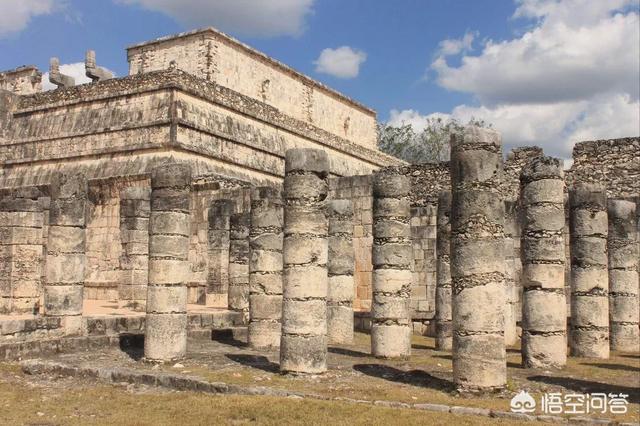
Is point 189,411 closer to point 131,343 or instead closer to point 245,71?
point 131,343

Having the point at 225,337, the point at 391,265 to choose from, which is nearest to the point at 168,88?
the point at 225,337

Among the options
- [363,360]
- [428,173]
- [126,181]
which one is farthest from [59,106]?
[363,360]

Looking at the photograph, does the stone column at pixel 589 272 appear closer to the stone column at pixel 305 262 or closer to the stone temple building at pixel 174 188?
the stone temple building at pixel 174 188

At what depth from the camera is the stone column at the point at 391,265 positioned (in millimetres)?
12227

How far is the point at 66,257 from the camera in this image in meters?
13.6

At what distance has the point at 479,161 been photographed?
31.0 feet

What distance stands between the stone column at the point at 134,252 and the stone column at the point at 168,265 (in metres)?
6.39

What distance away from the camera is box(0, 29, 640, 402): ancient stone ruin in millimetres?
9961

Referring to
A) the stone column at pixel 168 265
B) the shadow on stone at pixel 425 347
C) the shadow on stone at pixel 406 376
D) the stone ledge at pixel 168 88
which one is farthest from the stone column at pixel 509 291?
the stone ledge at pixel 168 88

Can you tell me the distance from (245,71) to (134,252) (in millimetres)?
13101

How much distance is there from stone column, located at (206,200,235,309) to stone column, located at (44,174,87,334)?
5.38 meters

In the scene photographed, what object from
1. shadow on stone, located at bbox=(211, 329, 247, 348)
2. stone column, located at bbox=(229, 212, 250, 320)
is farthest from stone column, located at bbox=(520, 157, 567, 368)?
stone column, located at bbox=(229, 212, 250, 320)

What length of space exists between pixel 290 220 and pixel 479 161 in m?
2.94

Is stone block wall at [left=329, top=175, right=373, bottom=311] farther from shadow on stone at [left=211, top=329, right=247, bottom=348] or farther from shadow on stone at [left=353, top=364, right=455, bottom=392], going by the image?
shadow on stone at [left=353, top=364, right=455, bottom=392]
